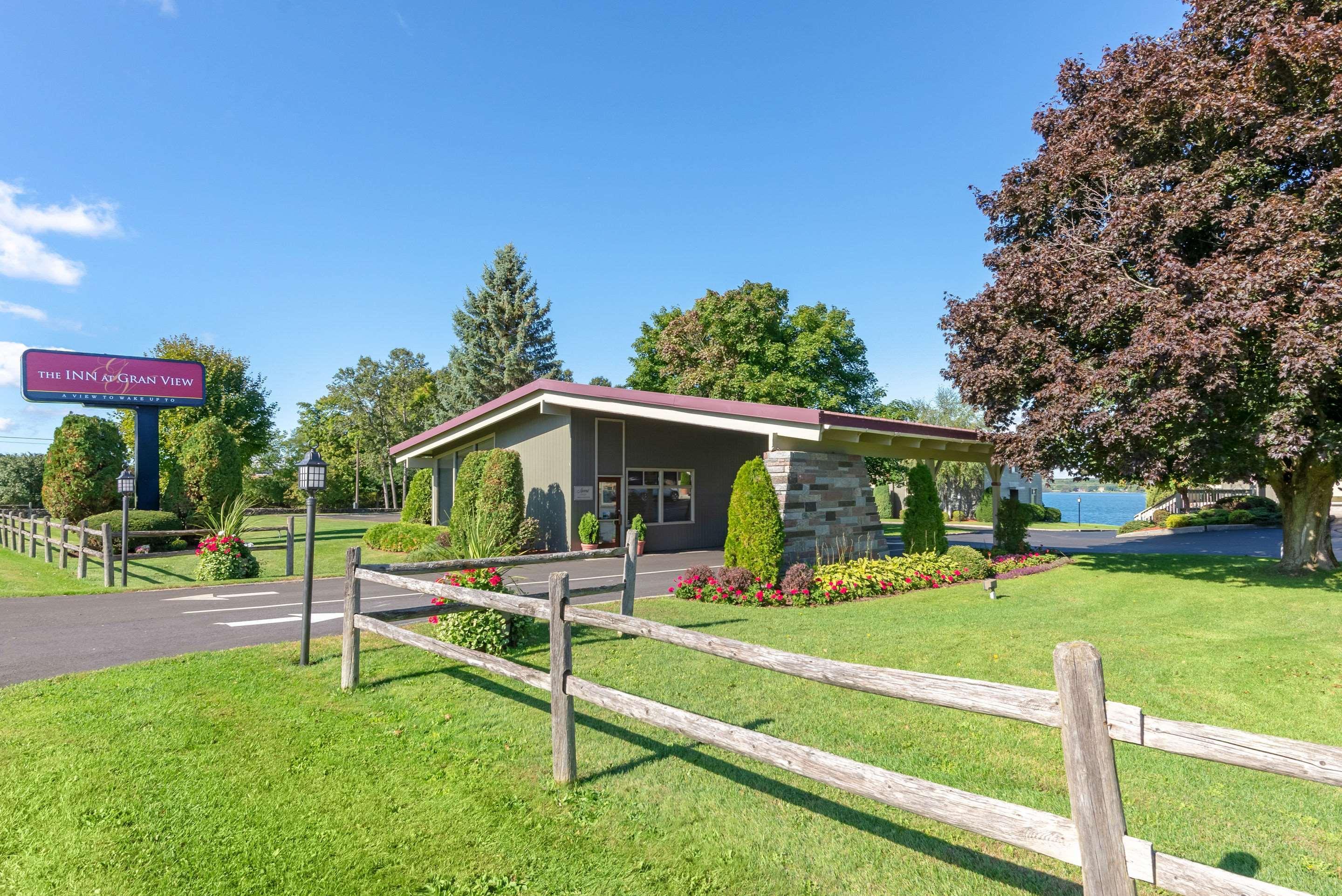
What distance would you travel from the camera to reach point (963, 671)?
21.3ft

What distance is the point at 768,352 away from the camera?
95.6ft

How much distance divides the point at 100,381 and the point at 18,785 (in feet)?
71.2

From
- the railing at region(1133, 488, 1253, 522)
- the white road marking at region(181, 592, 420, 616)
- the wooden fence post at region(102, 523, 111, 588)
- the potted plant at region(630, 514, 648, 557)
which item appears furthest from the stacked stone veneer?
the railing at region(1133, 488, 1253, 522)

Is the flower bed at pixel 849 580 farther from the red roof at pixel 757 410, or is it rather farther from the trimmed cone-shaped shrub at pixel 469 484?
the trimmed cone-shaped shrub at pixel 469 484

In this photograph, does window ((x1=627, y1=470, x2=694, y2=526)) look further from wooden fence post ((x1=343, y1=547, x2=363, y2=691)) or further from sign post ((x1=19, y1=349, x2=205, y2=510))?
sign post ((x1=19, y1=349, x2=205, y2=510))

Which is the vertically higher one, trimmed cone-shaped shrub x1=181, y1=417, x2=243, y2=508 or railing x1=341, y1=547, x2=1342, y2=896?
trimmed cone-shaped shrub x1=181, y1=417, x2=243, y2=508

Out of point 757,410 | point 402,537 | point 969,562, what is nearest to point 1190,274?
point 969,562

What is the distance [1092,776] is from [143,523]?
22.1 meters

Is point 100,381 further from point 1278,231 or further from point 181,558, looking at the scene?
point 1278,231

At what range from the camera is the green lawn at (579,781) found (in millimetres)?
3236

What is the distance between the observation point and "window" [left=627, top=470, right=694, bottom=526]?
62.8 ft

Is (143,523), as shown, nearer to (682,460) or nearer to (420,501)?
(420,501)

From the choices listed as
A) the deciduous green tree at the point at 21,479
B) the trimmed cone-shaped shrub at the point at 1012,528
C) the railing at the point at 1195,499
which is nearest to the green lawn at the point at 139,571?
the trimmed cone-shaped shrub at the point at 1012,528

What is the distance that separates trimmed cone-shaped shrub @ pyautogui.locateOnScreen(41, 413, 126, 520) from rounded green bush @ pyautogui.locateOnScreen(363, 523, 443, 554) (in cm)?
786
